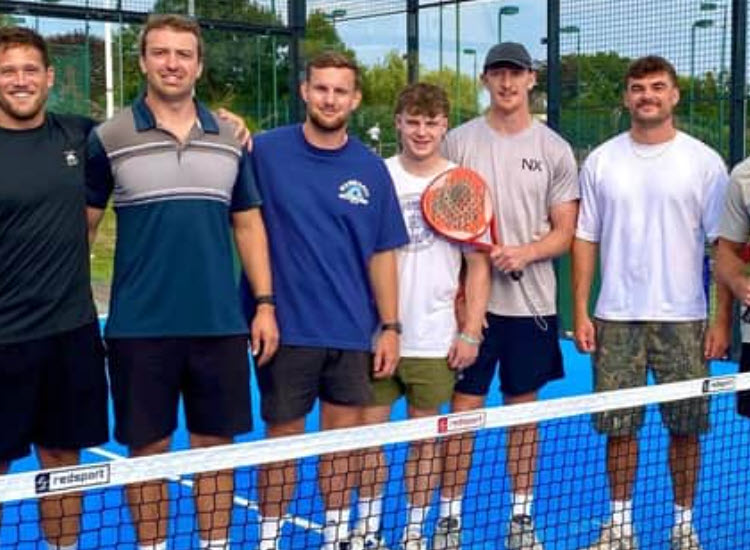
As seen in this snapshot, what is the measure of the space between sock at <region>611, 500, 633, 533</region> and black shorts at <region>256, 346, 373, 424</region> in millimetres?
1080

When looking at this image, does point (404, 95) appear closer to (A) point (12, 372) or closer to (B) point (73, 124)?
(B) point (73, 124)

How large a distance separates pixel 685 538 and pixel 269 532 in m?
1.57

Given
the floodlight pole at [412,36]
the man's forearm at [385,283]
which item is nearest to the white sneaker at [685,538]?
the man's forearm at [385,283]

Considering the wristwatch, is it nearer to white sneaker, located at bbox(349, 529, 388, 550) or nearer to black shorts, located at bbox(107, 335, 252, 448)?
black shorts, located at bbox(107, 335, 252, 448)

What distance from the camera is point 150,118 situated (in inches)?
141

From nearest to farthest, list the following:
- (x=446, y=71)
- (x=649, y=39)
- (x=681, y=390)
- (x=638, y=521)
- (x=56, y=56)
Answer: (x=681, y=390) < (x=638, y=521) < (x=649, y=39) < (x=56, y=56) < (x=446, y=71)

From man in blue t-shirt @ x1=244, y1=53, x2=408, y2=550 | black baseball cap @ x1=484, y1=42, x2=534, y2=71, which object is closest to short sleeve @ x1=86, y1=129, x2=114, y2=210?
man in blue t-shirt @ x1=244, y1=53, x2=408, y2=550

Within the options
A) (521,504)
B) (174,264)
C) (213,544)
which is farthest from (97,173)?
(521,504)

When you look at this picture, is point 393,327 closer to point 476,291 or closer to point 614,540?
point 476,291

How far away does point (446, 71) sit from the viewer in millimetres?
14930

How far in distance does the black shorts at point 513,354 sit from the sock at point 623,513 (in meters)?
0.55

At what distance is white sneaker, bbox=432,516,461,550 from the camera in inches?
167

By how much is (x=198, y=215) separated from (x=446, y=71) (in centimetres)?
1172

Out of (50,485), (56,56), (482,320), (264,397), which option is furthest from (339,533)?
(56,56)
